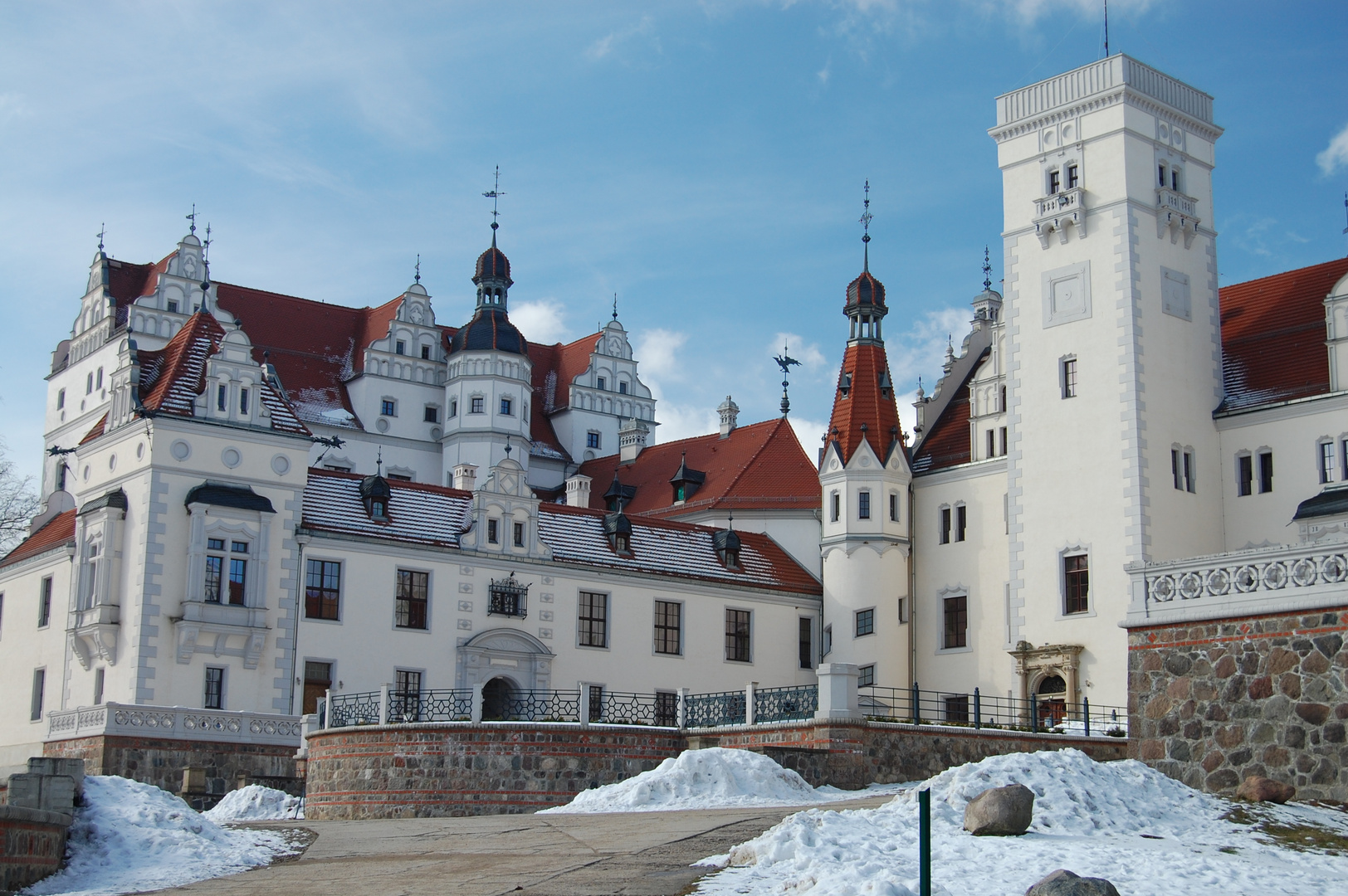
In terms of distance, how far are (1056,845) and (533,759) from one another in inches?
636

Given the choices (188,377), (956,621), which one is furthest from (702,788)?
(956,621)

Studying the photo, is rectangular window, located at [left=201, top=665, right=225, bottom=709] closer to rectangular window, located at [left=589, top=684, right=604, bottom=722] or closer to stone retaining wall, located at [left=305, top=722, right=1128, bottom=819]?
stone retaining wall, located at [left=305, top=722, right=1128, bottom=819]

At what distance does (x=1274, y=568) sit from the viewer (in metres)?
20.7

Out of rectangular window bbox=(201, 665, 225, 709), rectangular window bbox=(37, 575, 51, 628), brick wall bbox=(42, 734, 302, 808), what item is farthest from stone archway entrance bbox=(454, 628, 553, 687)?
rectangular window bbox=(37, 575, 51, 628)

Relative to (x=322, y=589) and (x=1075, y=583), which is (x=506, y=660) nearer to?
(x=322, y=589)

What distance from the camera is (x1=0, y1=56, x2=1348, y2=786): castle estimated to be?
133 feet

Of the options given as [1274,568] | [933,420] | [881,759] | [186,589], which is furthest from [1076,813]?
[933,420]

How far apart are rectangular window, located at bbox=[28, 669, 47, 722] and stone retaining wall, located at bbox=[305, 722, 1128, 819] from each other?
44.7 ft

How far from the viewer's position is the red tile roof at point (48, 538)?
44.2 metres

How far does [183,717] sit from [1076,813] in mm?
24682

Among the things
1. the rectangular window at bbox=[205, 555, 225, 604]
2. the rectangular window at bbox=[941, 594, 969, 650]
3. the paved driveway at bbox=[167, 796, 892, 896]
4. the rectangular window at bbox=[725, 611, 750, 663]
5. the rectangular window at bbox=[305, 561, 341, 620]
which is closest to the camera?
the paved driveway at bbox=[167, 796, 892, 896]

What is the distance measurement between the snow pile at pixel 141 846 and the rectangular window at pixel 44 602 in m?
24.0

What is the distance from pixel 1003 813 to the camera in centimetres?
1673

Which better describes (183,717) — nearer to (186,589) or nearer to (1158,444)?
(186,589)
